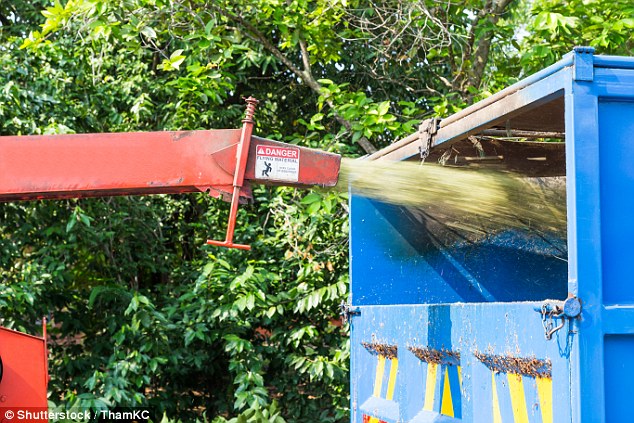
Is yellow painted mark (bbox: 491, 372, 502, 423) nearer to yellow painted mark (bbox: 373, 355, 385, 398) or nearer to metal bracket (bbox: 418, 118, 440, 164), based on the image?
yellow painted mark (bbox: 373, 355, 385, 398)

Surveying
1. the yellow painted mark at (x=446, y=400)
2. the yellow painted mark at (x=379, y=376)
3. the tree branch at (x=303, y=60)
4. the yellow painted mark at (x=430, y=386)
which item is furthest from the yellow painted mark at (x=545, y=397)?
the tree branch at (x=303, y=60)

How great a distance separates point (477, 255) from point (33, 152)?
7.25 ft

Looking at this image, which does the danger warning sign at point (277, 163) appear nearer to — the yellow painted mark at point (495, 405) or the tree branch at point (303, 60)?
the yellow painted mark at point (495, 405)

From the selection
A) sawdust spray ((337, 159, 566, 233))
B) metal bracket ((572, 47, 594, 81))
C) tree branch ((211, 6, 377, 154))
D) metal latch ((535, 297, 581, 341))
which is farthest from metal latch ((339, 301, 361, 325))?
tree branch ((211, 6, 377, 154))

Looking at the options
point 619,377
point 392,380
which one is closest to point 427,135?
point 392,380

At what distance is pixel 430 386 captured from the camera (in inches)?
112

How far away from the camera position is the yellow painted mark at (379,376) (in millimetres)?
3378

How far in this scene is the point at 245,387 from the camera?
581 centimetres

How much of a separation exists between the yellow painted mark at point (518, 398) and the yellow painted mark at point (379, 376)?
3.64 feet

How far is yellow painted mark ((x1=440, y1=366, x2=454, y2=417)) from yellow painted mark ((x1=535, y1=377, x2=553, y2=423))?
22.8 inches

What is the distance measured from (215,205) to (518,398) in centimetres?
465

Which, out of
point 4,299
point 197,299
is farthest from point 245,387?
point 4,299

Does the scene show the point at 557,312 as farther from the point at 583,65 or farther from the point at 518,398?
the point at 583,65

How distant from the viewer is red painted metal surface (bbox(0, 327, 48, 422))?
10.3 ft
